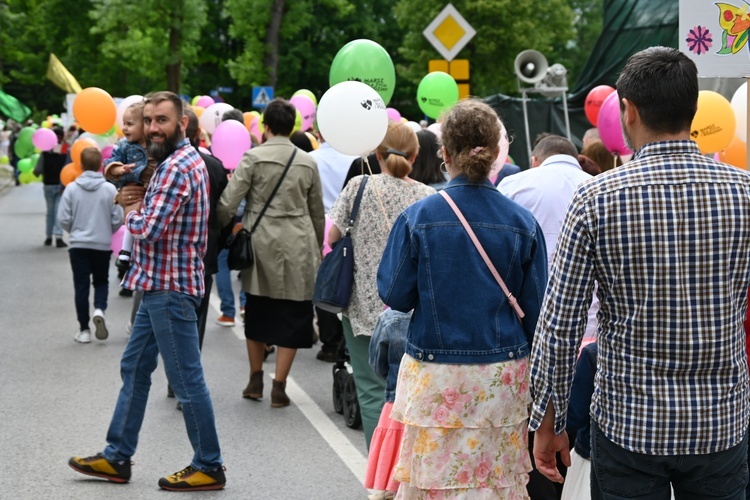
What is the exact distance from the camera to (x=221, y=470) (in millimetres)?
5895

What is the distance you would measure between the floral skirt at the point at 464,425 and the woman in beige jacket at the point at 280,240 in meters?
3.74

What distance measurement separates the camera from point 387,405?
4.86m

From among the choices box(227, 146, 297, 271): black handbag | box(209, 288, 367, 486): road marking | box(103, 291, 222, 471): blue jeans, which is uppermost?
box(227, 146, 297, 271): black handbag

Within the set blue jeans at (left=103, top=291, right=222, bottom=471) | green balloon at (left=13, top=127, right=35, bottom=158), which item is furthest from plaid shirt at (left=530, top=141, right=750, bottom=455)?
green balloon at (left=13, top=127, right=35, bottom=158)

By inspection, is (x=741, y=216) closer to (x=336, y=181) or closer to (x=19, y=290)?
(x=336, y=181)

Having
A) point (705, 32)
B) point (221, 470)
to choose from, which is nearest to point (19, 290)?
point (221, 470)

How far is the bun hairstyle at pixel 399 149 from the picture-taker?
5891 millimetres

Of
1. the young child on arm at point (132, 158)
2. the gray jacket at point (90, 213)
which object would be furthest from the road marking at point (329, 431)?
the gray jacket at point (90, 213)

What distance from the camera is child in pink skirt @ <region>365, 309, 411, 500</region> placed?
476 centimetres

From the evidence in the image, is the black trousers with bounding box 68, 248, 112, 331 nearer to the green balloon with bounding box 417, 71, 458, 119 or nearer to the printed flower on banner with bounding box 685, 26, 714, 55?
the green balloon with bounding box 417, 71, 458, 119

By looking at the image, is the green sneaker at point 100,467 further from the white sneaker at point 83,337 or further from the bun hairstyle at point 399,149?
the white sneaker at point 83,337

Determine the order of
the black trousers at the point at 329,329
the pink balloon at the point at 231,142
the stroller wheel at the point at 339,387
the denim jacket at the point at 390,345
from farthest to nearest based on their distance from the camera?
the pink balloon at the point at 231,142, the black trousers at the point at 329,329, the stroller wheel at the point at 339,387, the denim jacket at the point at 390,345

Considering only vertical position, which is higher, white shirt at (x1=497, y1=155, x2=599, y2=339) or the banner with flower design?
the banner with flower design

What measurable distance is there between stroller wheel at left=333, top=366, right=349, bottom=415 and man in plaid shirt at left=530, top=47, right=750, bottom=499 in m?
4.47
